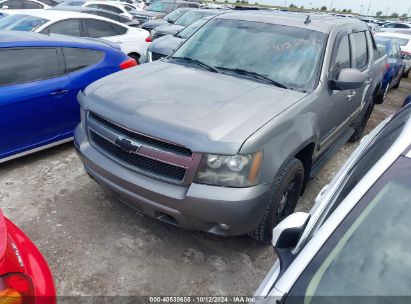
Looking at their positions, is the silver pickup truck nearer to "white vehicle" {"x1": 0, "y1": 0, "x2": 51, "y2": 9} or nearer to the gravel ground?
the gravel ground

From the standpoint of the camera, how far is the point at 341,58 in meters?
3.81

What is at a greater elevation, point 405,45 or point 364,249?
point 364,249

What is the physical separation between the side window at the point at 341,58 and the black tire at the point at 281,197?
112 centimetres

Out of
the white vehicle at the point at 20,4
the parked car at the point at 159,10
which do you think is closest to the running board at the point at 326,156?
the parked car at the point at 159,10

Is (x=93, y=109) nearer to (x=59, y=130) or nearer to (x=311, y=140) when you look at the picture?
(x=59, y=130)

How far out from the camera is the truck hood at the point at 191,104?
2465 mm

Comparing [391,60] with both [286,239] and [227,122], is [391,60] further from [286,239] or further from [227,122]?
[286,239]

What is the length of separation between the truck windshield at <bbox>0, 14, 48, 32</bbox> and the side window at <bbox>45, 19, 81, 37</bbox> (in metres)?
0.18

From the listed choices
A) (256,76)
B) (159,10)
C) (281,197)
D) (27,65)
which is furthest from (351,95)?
(159,10)

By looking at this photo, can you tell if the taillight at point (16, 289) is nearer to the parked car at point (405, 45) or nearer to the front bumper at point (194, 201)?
the front bumper at point (194, 201)

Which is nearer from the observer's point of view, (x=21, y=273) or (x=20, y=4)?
(x=21, y=273)

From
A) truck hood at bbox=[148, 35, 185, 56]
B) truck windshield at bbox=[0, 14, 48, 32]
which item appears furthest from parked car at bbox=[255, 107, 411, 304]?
truck windshield at bbox=[0, 14, 48, 32]

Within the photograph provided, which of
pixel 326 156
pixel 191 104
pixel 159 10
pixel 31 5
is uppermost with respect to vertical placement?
pixel 191 104

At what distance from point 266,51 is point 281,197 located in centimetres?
148
